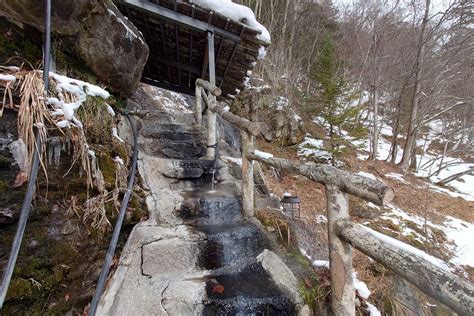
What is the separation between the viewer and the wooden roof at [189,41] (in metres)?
4.61

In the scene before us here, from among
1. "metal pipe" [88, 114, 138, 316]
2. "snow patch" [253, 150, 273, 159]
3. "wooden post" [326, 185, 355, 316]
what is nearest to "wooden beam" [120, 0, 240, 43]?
"snow patch" [253, 150, 273, 159]

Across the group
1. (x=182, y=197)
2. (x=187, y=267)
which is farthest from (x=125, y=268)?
(x=182, y=197)

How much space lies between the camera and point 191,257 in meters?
2.30

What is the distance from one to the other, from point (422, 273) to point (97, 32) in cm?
378

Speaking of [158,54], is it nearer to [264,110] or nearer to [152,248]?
[264,110]

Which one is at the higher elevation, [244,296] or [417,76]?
[417,76]

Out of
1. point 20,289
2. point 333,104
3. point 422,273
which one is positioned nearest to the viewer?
point 422,273

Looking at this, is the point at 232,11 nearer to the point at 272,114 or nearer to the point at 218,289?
the point at 218,289

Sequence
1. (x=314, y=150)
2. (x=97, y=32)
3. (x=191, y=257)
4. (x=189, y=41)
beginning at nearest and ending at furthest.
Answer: (x=191, y=257) → (x=97, y=32) → (x=189, y=41) → (x=314, y=150)

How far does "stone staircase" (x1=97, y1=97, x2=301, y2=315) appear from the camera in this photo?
1845mm

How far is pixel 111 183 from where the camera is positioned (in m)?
2.41

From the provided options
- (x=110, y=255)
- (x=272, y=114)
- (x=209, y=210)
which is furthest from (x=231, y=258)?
(x=272, y=114)

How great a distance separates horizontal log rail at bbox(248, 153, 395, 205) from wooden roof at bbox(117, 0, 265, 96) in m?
3.82

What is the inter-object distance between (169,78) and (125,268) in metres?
7.48
